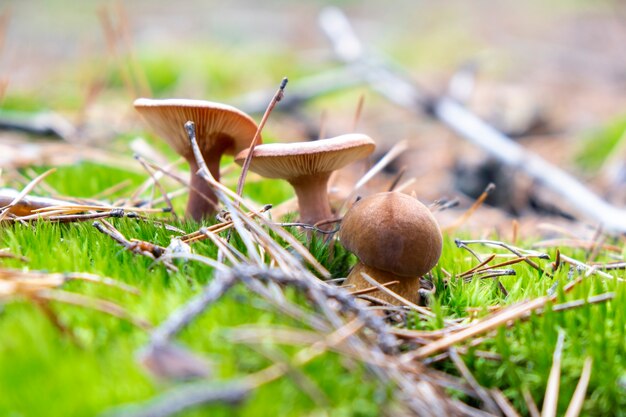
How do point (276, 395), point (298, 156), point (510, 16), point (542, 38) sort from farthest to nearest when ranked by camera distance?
point (510, 16) < point (542, 38) < point (298, 156) < point (276, 395)

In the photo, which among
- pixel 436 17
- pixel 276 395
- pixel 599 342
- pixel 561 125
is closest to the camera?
pixel 276 395

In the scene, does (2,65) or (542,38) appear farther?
(542,38)

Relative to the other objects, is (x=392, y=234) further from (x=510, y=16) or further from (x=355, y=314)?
(x=510, y=16)

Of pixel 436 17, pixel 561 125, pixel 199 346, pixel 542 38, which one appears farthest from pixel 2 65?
pixel 436 17

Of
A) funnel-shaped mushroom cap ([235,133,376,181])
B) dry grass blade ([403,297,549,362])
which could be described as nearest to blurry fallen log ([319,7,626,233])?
dry grass blade ([403,297,549,362])

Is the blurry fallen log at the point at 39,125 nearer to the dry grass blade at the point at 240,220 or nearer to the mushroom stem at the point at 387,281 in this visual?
the dry grass blade at the point at 240,220

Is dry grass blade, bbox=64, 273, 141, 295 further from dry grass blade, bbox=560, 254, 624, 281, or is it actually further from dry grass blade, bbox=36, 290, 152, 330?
dry grass blade, bbox=560, 254, 624, 281

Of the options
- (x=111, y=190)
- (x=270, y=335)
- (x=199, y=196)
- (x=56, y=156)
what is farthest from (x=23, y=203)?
(x=56, y=156)
